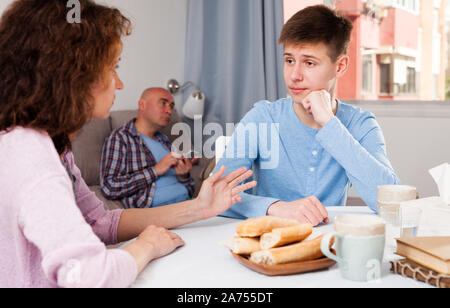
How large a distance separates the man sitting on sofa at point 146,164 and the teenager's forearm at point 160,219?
1.54 metres

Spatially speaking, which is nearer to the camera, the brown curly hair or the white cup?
the brown curly hair

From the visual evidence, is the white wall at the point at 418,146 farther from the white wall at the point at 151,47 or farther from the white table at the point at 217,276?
the white table at the point at 217,276

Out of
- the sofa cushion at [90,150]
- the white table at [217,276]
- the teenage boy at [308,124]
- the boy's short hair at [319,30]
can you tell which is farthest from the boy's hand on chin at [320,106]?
the sofa cushion at [90,150]

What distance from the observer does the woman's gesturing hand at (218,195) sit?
123 cm

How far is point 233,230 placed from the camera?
1.21 metres

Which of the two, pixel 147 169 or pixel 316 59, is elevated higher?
pixel 316 59

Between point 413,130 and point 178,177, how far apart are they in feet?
5.09

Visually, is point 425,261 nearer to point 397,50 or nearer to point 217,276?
point 217,276

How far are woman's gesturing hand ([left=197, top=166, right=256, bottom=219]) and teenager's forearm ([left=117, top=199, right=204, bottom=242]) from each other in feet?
0.06

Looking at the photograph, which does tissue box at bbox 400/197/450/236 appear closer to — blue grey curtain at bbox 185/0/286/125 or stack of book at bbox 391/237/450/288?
stack of book at bbox 391/237/450/288

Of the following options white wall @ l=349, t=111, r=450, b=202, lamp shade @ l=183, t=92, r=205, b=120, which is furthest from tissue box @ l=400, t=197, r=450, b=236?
lamp shade @ l=183, t=92, r=205, b=120

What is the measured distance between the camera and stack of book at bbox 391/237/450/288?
2.62ft
